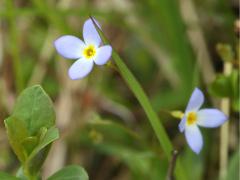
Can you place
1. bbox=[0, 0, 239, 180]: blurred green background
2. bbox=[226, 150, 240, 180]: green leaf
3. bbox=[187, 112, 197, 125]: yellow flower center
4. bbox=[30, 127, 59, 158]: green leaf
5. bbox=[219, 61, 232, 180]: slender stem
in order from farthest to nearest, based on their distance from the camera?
bbox=[0, 0, 239, 180]: blurred green background, bbox=[219, 61, 232, 180]: slender stem, bbox=[226, 150, 240, 180]: green leaf, bbox=[187, 112, 197, 125]: yellow flower center, bbox=[30, 127, 59, 158]: green leaf

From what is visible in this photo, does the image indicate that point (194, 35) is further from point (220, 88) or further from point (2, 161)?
point (2, 161)

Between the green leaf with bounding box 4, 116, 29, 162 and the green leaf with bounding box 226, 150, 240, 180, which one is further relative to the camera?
the green leaf with bounding box 226, 150, 240, 180

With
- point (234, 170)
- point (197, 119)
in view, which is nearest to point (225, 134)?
point (234, 170)

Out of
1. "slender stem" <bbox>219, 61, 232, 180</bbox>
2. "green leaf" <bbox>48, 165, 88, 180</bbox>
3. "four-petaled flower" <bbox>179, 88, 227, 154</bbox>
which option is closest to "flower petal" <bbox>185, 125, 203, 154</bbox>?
"four-petaled flower" <bbox>179, 88, 227, 154</bbox>

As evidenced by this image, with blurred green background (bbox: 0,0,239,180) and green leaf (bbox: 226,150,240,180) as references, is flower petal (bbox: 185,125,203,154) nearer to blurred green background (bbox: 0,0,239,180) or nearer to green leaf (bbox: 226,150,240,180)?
green leaf (bbox: 226,150,240,180)

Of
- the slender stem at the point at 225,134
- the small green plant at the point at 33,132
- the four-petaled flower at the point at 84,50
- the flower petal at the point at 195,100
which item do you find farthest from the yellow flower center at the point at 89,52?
the slender stem at the point at 225,134

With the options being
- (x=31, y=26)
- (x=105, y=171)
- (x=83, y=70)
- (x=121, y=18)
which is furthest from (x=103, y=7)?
(x=83, y=70)

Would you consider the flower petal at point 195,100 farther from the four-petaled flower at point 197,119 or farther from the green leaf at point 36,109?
the green leaf at point 36,109
